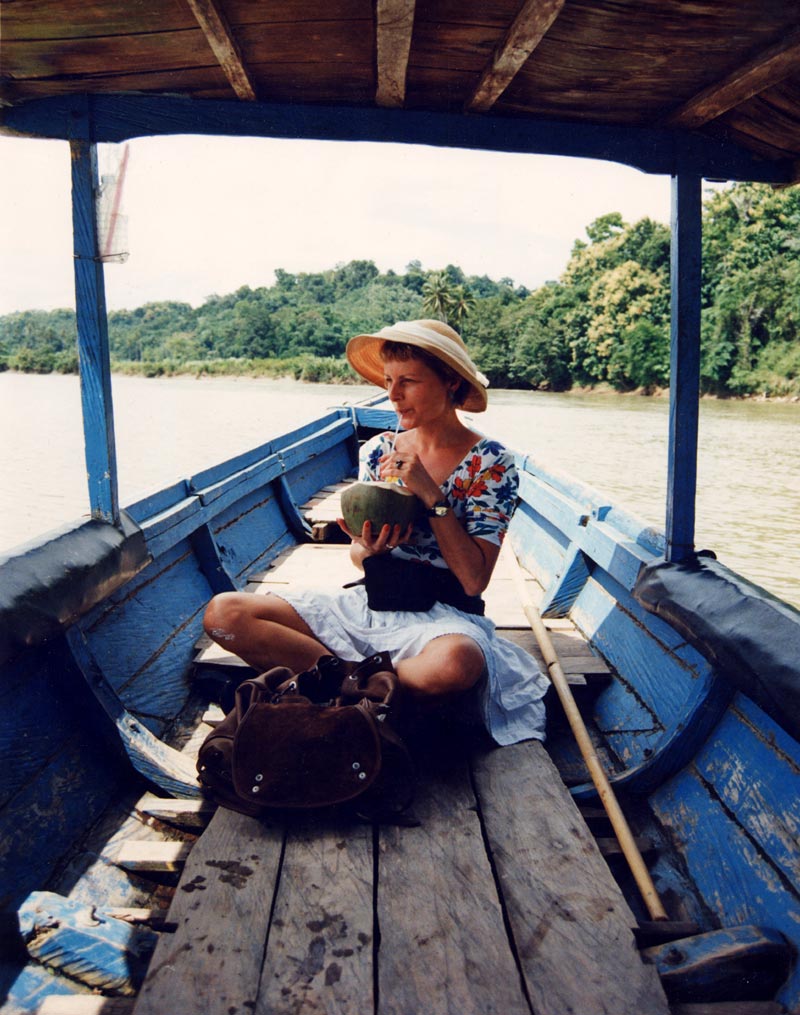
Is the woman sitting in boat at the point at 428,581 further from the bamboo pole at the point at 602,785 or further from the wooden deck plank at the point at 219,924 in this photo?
the wooden deck plank at the point at 219,924

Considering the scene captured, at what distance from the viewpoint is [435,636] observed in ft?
7.54

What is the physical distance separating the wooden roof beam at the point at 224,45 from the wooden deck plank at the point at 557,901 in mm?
1939

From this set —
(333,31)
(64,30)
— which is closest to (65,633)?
(64,30)

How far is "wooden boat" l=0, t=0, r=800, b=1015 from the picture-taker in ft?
4.93

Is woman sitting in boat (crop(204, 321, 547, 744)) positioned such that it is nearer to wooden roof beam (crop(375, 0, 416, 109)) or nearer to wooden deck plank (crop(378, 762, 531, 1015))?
wooden deck plank (crop(378, 762, 531, 1015))

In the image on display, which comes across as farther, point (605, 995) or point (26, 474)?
point (26, 474)

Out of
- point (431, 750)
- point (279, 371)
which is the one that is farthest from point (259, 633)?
point (279, 371)

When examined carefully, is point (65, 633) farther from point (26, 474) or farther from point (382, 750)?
point (26, 474)

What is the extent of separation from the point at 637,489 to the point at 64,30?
12.6 meters

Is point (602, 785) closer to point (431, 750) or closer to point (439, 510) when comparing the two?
point (431, 750)

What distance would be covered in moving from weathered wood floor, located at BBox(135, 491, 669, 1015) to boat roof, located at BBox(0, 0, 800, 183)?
5.98ft

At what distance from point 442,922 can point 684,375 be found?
5.93 feet

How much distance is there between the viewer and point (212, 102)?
2.23 metres

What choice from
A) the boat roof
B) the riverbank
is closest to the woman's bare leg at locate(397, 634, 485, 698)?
the boat roof
